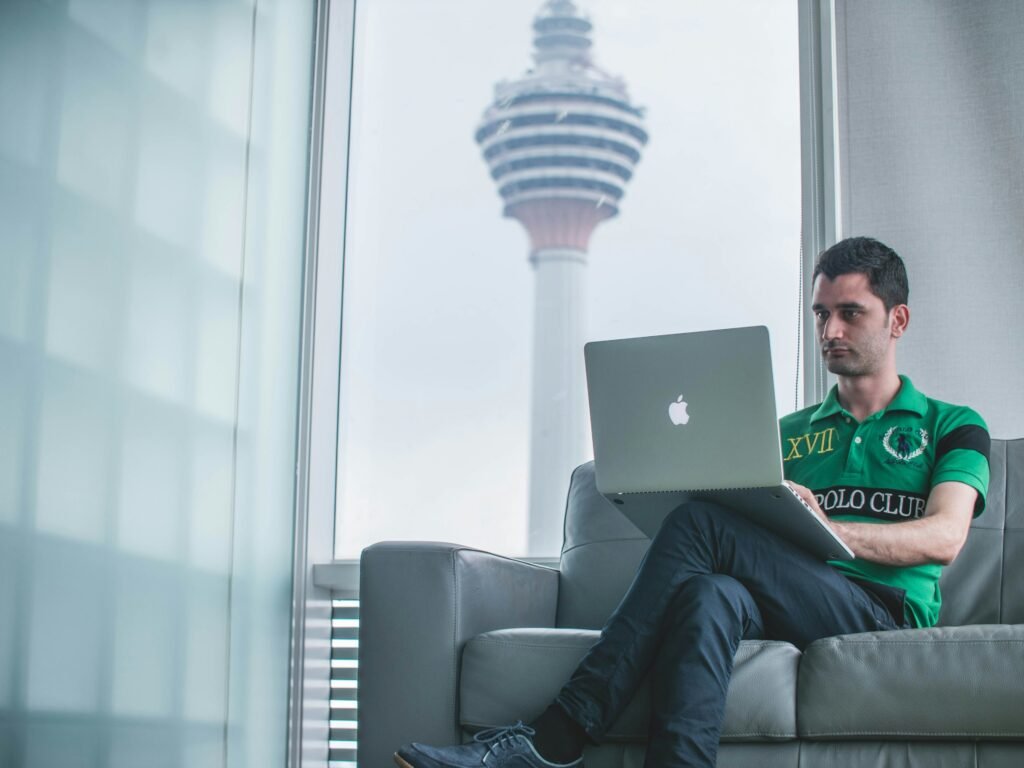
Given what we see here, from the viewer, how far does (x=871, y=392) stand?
2.42 m

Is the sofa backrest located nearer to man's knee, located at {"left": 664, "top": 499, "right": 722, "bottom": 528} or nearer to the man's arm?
the man's arm

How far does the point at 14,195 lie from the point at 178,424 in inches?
27.3

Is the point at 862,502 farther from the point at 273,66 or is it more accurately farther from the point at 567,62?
the point at 273,66

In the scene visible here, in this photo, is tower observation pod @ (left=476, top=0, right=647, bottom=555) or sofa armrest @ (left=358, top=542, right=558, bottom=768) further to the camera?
tower observation pod @ (left=476, top=0, right=647, bottom=555)

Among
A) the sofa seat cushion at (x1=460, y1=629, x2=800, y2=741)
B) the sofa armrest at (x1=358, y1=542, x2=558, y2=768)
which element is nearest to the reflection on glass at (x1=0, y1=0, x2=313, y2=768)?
the sofa armrest at (x1=358, y1=542, x2=558, y2=768)

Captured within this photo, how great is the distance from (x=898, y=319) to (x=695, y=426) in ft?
2.68

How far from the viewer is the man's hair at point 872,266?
2.43m

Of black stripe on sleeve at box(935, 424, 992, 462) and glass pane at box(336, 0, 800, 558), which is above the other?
glass pane at box(336, 0, 800, 558)

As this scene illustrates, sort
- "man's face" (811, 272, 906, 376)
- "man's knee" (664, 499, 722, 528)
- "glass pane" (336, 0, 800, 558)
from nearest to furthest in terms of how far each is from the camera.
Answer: "man's knee" (664, 499, 722, 528), "man's face" (811, 272, 906, 376), "glass pane" (336, 0, 800, 558)

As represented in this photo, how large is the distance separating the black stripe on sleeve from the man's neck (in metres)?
0.17

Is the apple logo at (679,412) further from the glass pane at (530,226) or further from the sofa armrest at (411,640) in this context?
the glass pane at (530,226)

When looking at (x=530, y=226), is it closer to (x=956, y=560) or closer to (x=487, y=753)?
(x=956, y=560)

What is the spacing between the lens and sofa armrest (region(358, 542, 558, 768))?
2.12m

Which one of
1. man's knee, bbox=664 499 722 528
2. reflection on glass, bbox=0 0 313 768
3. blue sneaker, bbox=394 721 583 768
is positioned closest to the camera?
blue sneaker, bbox=394 721 583 768
